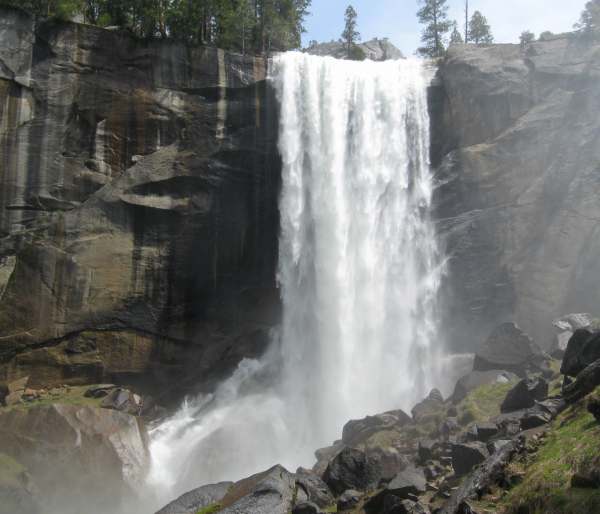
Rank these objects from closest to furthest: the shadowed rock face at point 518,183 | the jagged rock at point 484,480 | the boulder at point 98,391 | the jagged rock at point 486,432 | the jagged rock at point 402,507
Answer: the jagged rock at point 484,480 → the jagged rock at point 402,507 → the jagged rock at point 486,432 → the boulder at point 98,391 → the shadowed rock face at point 518,183

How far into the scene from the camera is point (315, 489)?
15.9 meters

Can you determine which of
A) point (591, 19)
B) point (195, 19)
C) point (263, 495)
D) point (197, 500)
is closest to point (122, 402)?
point (197, 500)

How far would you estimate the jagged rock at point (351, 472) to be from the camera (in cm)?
1617

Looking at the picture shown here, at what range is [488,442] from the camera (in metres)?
15.0

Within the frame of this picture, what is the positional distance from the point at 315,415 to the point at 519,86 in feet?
65.2

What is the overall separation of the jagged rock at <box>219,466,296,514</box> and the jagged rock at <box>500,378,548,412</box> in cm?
693

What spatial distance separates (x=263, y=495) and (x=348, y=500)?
2129 millimetres

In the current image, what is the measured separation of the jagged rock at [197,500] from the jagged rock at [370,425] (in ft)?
18.6

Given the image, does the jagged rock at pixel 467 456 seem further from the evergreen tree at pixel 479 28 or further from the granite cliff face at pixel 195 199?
the evergreen tree at pixel 479 28

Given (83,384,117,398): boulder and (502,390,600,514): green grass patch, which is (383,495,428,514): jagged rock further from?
(83,384,117,398): boulder

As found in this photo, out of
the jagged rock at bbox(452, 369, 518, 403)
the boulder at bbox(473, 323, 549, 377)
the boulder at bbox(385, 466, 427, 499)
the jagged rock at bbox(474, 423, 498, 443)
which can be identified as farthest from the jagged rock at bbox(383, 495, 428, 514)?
the boulder at bbox(473, 323, 549, 377)

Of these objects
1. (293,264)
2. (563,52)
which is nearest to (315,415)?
(293,264)

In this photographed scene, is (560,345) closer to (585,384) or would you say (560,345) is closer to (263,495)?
(585,384)

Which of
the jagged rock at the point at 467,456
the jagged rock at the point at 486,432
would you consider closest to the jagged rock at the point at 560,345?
the jagged rock at the point at 486,432
